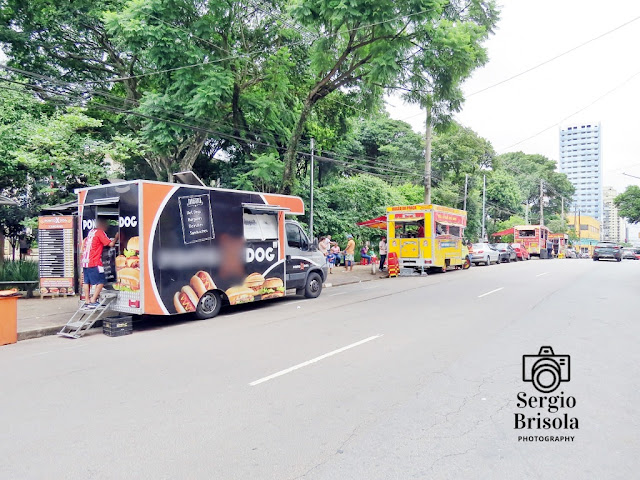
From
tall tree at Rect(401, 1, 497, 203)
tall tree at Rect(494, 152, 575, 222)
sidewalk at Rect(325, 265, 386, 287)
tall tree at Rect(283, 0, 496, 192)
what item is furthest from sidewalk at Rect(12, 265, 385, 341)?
tall tree at Rect(494, 152, 575, 222)

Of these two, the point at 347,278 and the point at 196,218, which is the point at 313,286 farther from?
the point at 347,278

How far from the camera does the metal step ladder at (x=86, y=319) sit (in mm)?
8615

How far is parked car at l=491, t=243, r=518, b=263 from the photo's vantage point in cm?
3459

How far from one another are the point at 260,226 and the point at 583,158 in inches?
4417

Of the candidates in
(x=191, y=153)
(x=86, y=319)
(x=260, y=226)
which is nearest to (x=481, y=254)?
(x=191, y=153)

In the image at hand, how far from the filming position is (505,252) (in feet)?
115

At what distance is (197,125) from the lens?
57.4 feet

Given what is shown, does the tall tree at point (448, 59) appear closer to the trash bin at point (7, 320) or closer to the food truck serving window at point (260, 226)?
the food truck serving window at point (260, 226)

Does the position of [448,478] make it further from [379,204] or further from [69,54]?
[379,204]

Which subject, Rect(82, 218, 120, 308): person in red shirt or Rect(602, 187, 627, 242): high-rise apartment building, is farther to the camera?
Rect(602, 187, 627, 242): high-rise apartment building

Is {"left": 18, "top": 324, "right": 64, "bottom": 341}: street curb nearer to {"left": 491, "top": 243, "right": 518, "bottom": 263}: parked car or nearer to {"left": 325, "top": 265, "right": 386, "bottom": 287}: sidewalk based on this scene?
{"left": 325, "top": 265, "right": 386, "bottom": 287}: sidewalk

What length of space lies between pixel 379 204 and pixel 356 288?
13815 millimetres

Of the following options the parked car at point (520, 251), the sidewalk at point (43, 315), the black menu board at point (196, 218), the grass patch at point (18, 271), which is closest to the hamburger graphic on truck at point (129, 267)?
the black menu board at point (196, 218)

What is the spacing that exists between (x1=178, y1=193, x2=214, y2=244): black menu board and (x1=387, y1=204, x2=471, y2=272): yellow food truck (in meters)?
13.7
